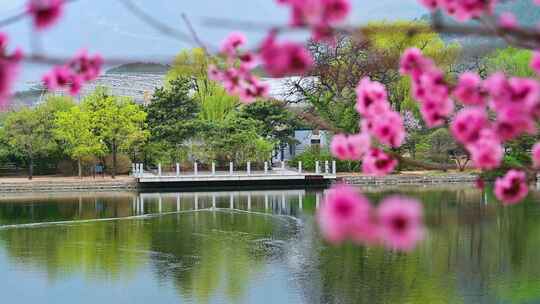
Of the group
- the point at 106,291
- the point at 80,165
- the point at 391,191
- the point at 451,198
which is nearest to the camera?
the point at 106,291

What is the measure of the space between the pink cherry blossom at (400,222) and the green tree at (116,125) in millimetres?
22472

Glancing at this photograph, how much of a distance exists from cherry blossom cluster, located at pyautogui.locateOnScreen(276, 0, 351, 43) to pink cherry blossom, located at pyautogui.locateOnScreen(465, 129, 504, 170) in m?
0.59

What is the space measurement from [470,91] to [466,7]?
12.4 inches

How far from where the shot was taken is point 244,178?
22.7m

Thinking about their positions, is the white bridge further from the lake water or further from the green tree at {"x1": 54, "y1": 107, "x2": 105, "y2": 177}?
the lake water

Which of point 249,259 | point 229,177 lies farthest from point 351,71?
point 249,259

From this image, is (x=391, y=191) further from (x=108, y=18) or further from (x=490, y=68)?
(x=108, y=18)

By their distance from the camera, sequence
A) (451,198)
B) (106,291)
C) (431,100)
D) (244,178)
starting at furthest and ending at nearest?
1. (244,178)
2. (451,198)
3. (106,291)
4. (431,100)

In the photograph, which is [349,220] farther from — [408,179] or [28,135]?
[28,135]

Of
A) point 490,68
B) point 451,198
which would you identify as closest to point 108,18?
point 490,68

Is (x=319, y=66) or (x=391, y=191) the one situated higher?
(x=319, y=66)

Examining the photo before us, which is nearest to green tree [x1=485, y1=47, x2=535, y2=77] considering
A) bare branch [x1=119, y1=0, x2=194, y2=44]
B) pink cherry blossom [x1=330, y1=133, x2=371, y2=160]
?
pink cherry blossom [x1=330, y1=133, x2=371, y2=160]

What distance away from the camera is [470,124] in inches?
76.8

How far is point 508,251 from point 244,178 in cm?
1185
